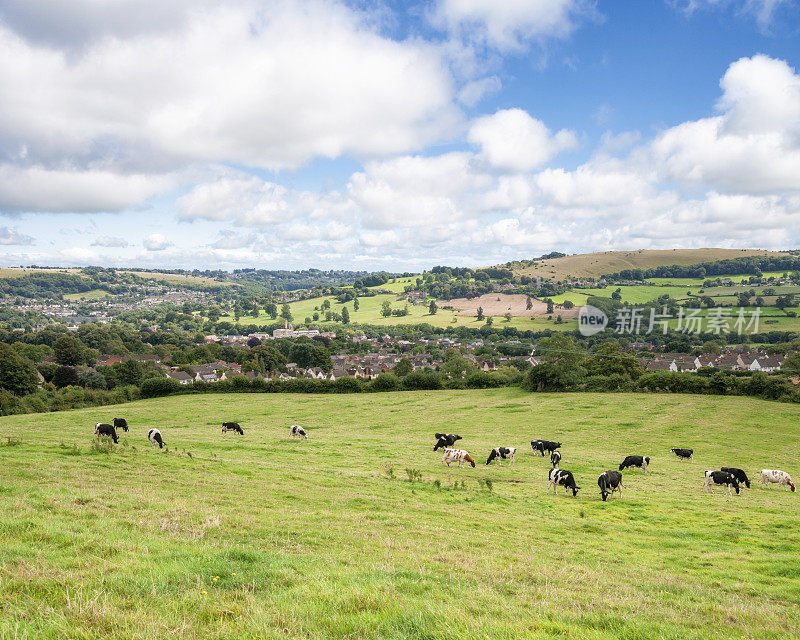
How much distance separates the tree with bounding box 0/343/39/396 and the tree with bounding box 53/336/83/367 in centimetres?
3184

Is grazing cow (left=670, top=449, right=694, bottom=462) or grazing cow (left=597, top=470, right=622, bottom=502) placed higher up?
grazing cow (left=597, top=470, right=622, bottom=502)

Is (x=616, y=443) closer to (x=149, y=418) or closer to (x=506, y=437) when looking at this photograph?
(x=506, y=437)

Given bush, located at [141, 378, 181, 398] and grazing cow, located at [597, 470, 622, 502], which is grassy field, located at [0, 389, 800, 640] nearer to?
grazing cow, located at [597, 470, 622, 502]

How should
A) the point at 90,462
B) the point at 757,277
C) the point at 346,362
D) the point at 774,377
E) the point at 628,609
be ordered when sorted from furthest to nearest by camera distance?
the point at 757,277
the point at 346,362
the point at 774,377
the point at 90,462
the point at 628,609

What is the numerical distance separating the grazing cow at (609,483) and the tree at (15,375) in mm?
83091

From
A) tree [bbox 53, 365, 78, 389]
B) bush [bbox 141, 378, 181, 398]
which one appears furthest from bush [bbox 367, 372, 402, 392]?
tree [bbox 53, 365, 78, 389]

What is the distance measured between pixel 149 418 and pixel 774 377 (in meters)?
71.8

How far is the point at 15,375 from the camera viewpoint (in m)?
66.9

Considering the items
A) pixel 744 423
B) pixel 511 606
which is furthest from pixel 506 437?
pixel 511 606

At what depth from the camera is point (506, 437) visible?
120ft

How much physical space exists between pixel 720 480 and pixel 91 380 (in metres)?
93.1

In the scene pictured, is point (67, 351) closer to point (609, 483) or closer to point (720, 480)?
point (609, 483)

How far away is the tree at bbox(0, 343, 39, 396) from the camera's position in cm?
6656

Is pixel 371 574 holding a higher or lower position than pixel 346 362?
higher
